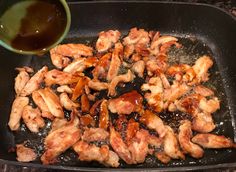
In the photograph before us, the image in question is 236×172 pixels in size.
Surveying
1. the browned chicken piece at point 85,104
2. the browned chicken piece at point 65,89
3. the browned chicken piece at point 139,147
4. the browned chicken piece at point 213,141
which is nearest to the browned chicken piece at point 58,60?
the browned chicken piece at point 65,89

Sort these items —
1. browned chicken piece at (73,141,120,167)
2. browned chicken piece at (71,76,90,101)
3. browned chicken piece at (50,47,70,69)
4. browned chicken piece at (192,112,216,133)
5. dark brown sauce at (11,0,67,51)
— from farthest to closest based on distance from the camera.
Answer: browned chicken piece at (50,47,70,69)
browned chicken piece at (71,76,90,101)
browned chicken piece at (192,112,216,133)
browned chicken piece at (73,141,120,167)
dark brown sauce at (11,0,67,51)

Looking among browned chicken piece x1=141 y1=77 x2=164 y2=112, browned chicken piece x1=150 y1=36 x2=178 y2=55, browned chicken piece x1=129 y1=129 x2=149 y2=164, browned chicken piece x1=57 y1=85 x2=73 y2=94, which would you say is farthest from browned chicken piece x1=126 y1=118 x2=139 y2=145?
browned chicken piece x1=150 y1=36 x2=178 y2=55

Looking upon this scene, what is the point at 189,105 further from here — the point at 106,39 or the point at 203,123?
the point at 106,39

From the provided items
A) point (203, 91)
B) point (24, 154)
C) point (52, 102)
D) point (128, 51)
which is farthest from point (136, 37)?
point (24, 154)

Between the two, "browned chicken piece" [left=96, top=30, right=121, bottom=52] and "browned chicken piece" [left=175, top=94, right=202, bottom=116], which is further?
"browned chicken piece" [left=96, top=30, right=121, bottom=52]

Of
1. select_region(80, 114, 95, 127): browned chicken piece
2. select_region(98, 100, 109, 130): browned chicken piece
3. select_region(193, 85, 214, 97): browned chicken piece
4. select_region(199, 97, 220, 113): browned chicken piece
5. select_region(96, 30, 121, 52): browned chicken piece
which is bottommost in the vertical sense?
select_region(80, 114, 95, 127): browned chicken piece

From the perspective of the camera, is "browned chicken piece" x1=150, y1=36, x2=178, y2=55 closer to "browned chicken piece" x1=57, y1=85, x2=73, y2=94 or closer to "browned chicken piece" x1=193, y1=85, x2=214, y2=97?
"browned chicken piece" x1=193, y1=85, x2=214, y2=97
